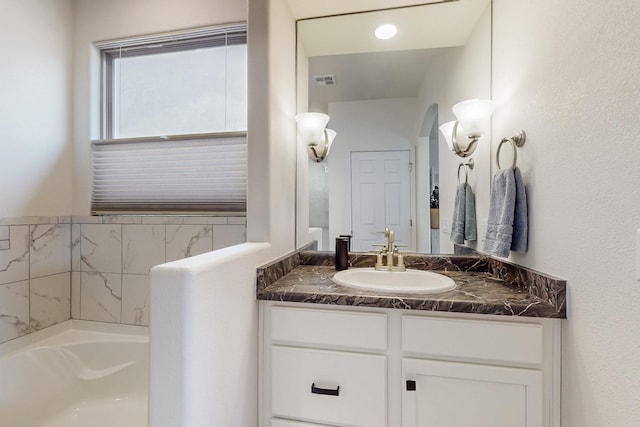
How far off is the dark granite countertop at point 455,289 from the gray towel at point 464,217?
0.11m

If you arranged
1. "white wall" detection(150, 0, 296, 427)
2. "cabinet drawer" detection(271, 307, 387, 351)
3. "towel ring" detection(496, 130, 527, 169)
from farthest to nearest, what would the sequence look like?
"towel ring" detection(496, 130, 527, 169) < "cabinet drawer" detection(271, 307, 387, 351) < "white wall" detection(150, 0, 296, 427)

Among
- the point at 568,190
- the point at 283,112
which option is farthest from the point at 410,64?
the point at 568,190

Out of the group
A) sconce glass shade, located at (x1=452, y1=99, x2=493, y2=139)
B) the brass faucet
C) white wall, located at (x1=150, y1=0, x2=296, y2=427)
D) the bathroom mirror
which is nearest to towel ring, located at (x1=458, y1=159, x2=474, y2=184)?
the bathroom mirror

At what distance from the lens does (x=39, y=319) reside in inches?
73.2

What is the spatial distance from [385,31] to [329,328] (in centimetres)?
163

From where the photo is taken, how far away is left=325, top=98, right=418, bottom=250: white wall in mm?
1824

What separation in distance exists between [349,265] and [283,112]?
91 centimetres

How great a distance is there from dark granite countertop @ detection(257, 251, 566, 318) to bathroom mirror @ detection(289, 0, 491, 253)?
0.53 ft

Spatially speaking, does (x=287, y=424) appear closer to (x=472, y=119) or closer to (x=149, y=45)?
(x=472, y=119)

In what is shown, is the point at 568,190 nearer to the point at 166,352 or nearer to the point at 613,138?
the point at 613,138

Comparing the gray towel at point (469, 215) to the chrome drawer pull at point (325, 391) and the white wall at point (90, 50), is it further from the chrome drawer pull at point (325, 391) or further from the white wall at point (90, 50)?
the white wall at point (90, 50)

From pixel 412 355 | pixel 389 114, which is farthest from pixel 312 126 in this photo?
pixel 412 355

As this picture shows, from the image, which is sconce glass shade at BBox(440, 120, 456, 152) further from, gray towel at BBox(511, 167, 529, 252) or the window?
the window

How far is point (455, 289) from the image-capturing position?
129cm
